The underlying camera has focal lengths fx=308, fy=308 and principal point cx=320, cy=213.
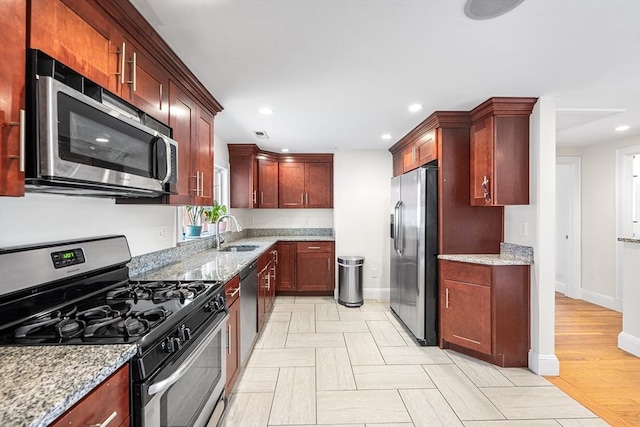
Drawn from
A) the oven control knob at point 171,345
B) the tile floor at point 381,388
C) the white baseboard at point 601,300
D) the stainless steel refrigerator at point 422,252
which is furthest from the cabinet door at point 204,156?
the white baseboard at point 601,300

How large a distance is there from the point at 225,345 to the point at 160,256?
3.05 feet

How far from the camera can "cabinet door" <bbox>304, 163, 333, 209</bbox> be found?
5.04 metres

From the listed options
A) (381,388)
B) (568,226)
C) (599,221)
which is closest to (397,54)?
(381,388)

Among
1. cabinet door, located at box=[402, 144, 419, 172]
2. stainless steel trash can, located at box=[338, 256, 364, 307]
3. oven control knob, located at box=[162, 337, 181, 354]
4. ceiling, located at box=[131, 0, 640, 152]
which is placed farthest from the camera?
stainless steel trash can, located at box=[338, 256, 364, 307]

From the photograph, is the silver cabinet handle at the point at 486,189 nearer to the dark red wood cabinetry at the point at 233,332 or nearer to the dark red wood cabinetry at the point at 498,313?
the dark red wood cabinetry at the point at 498,313

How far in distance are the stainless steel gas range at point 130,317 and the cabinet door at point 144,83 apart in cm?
77

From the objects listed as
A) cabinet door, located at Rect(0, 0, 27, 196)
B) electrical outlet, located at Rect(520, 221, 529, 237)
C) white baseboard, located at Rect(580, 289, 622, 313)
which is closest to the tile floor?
electrical outlet, located at Rect(520, 221, 529, 237)

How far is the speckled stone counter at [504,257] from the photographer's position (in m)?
2.65

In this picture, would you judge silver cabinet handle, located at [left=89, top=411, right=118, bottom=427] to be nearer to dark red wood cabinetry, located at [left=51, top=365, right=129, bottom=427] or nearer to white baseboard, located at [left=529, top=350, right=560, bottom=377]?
dark red wood cabinetry, located at [left=51, top=365, right=129, bottom=427]

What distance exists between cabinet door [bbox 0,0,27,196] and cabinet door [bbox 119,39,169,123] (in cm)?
54

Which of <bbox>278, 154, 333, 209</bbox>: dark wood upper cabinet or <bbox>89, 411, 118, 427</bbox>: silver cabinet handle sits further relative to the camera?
<bbox>278, 154, 333, 209</bbox>: dark wood upper cabinet

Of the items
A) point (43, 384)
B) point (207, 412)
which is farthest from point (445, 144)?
point (43, 384)

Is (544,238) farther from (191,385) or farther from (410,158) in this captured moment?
(191,385)

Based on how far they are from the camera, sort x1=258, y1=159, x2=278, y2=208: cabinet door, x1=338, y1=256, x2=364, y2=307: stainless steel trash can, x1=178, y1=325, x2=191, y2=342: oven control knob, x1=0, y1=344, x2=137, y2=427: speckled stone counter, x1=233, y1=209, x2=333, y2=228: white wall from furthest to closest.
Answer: x1=233, y1=209, x2=333, y2=228: white wall, x1=258, y1=159, x2=278, y2=208: cabinet door, x1=338, y1=256, x2=364, y2=307: stainless steel trash can, x1=178, y1=325, x2=191, y2=342: oven control knob, x1=0, y1=344, x2=137, y2=427: speckled stone counter
